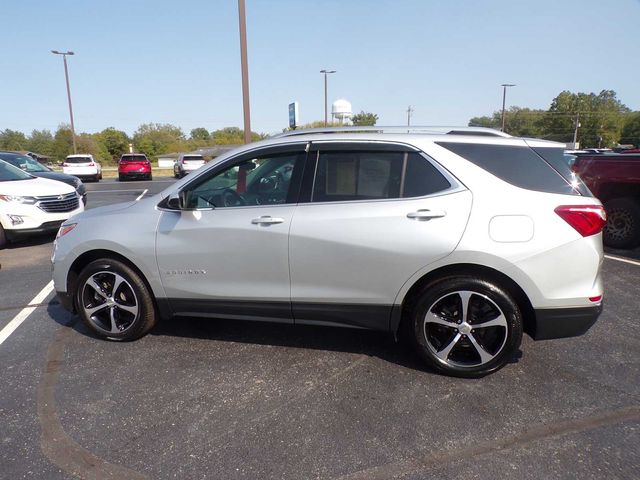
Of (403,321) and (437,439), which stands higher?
(403,321)

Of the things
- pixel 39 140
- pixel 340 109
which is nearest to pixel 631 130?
pixel 340 109

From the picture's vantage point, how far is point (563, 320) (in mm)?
2928

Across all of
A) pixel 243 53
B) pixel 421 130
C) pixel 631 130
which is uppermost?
pixel 631 130

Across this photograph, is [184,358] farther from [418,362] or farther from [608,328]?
[608,328]

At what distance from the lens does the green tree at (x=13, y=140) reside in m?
93.2

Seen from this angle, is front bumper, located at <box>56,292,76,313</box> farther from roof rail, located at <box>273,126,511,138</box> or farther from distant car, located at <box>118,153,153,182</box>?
distant car, located at <box>118,153,153,182</box>

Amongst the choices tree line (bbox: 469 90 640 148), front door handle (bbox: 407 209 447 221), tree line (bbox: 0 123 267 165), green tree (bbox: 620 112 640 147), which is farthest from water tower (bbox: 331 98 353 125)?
green tree (bbox: 620 112 640 147)

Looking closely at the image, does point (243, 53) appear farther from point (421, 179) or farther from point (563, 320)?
point (563, 320)

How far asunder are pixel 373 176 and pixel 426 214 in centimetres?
48

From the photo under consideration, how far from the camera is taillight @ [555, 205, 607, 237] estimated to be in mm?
2836

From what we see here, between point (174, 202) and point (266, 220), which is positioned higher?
point (174, 202)

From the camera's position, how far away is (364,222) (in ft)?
9.88

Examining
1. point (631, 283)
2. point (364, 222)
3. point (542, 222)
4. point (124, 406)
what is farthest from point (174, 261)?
point (631, 283)

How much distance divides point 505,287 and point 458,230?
1.72ft
